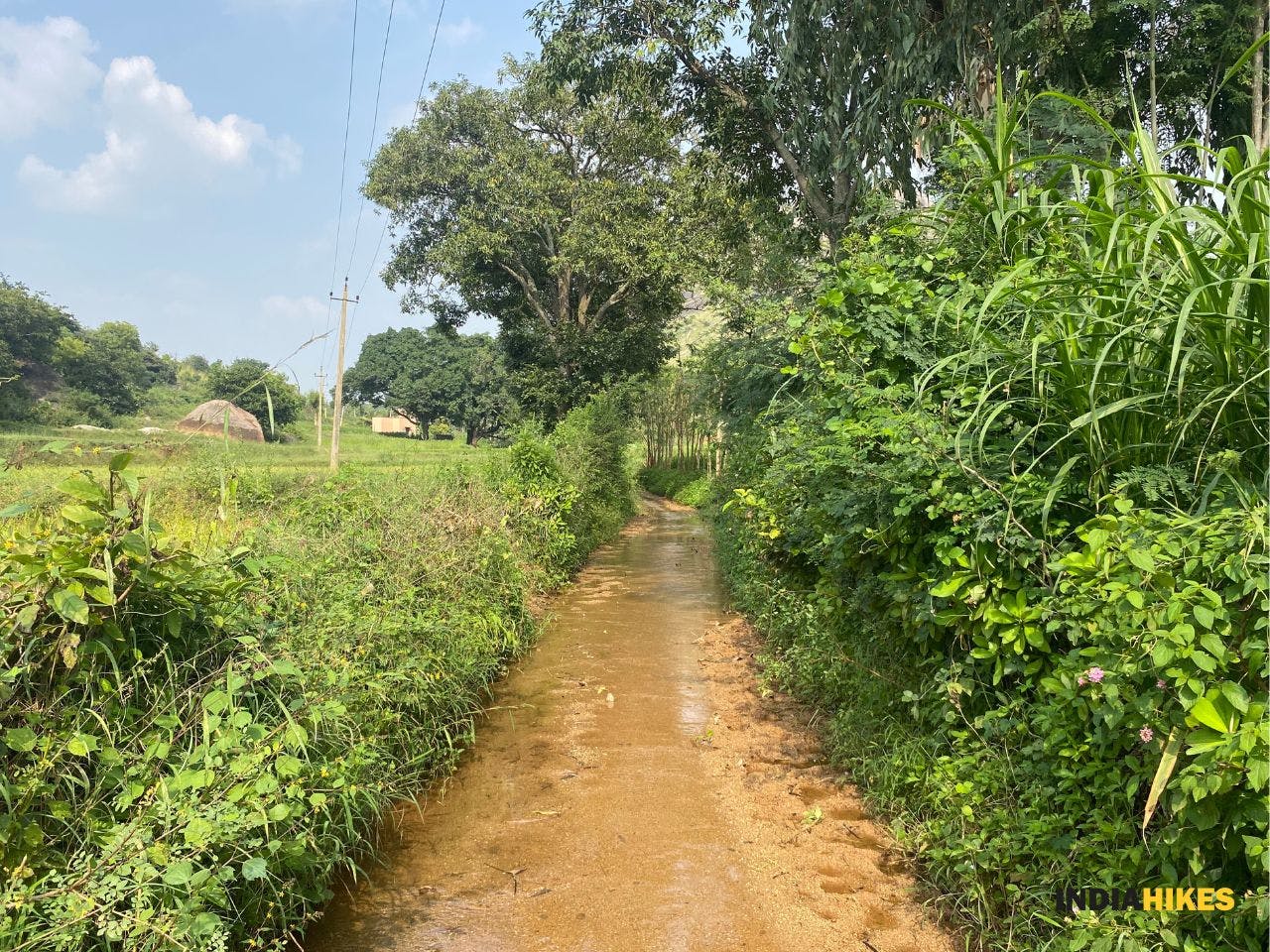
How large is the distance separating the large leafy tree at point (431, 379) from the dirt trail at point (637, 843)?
45.1m

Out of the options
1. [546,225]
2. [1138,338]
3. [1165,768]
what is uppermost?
[546,225]

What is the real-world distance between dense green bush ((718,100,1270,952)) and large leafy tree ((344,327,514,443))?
4687 centimetres

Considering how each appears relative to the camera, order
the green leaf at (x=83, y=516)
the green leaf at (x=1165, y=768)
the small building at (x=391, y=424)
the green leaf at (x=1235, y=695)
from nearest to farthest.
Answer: the green leaf at (x=1235, y=695) < the green leaf at (x=1165, y=768) < the green leaf at (x=83, y=516) < the small building at (x=391, y=424)

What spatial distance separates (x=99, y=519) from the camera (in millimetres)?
2389

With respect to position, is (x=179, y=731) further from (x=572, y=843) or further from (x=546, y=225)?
(x=546, y=225)

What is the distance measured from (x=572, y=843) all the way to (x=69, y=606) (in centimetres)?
236

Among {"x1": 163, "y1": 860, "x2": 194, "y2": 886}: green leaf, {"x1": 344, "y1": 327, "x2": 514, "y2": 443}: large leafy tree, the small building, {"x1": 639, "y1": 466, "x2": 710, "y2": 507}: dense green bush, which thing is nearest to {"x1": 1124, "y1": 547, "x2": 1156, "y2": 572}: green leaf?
{"x1": 163, "y1": 860, "x2": 194, "y2": 886}: green leaf

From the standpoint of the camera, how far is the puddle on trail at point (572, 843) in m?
2.92

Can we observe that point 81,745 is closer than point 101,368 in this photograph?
Yes

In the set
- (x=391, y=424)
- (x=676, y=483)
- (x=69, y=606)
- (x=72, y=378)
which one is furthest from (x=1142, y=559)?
(x=391, y=424)

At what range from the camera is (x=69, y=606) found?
221cm

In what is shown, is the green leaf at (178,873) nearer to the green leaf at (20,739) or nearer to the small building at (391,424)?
the green leaf at (20,739)

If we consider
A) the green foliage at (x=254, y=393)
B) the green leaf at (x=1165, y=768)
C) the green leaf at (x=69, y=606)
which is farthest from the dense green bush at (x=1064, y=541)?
the green foliage at (x=254, y=393)

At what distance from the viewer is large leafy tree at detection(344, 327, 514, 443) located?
54.1m
